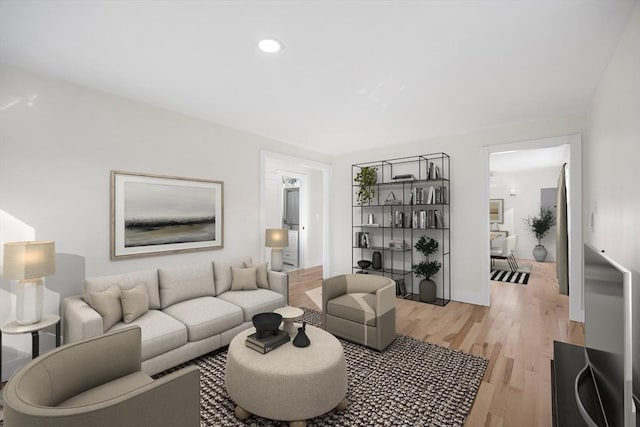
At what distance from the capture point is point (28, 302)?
7.34ft

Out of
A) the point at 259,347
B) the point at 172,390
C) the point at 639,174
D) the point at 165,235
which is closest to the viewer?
the point at 172,390

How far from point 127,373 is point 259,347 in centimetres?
79

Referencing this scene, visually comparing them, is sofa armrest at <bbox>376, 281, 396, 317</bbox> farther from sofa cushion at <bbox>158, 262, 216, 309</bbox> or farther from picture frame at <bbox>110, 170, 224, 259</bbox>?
picture frame at <bbox>110, 170, 224, 259</bbox>

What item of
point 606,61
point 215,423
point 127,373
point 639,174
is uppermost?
point 606,61

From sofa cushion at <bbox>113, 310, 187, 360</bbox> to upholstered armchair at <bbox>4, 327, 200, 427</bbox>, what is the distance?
1.77 ft

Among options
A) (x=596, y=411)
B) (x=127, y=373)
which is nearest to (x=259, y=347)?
(x=127, y=373)

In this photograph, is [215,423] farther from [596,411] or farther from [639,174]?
[639,174]

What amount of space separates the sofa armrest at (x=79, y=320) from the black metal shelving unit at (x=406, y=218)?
392 centimetres

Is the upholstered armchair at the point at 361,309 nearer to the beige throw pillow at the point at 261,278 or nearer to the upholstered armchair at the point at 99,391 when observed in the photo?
the beige throw pillow at the point at 261,278

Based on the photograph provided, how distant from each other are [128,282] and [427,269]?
12.6 feet

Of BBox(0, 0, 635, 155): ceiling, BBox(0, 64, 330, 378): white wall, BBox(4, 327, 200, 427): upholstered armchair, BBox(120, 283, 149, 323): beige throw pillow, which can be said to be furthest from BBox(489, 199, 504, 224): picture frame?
BBox(4, 327, 200, 427): upholstered armchair

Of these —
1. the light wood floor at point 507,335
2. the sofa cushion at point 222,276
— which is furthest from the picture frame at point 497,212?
the sofa cushion at point 222,276

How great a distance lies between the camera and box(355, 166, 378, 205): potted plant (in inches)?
208

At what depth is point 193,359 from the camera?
2.75m
